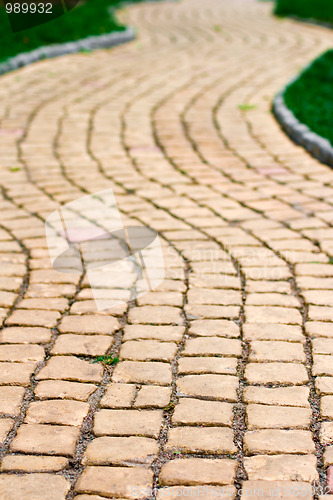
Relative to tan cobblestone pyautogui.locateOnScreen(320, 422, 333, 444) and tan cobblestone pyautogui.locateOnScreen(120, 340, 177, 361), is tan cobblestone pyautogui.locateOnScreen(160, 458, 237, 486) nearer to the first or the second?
tan cobblestone pyautogui.locateOnScreen(320, 422, 333, 444)

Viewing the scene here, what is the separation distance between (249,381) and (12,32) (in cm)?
841

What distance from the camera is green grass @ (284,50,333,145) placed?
5.82 m

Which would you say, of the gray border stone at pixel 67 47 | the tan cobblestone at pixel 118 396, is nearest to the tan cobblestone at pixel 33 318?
the tan cobblestone at pixel 118 396

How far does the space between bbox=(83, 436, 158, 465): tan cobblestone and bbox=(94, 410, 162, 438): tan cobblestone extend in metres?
0.03

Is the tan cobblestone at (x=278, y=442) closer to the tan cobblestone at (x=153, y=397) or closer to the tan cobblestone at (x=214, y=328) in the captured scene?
the tan cobblestone at (x=153, y=397)

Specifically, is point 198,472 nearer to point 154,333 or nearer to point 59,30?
point 154,333

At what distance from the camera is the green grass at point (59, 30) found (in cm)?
913

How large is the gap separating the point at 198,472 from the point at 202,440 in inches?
6.3

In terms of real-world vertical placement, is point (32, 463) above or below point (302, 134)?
above

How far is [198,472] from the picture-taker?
203 cm

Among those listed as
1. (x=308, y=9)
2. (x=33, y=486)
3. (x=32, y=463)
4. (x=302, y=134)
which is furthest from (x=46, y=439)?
(x=308, y=9)

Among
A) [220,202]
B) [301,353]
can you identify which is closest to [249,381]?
[301,353]

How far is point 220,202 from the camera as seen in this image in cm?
435

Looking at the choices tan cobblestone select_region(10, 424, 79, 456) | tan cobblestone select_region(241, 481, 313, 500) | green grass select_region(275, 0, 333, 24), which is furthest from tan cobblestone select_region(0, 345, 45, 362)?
green grass select_region(275, 0, 333, 24)
